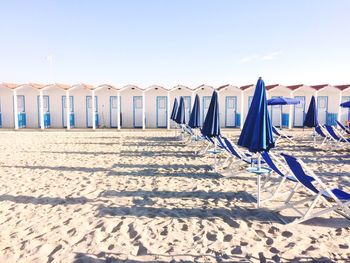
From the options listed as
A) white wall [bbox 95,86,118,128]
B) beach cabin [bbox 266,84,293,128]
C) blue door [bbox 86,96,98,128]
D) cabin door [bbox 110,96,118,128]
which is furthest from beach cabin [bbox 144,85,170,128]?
beach cabin [bbox 266,84,293,128]

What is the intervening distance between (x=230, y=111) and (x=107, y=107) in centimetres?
844

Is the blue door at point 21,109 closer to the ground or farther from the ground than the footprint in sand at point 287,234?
farther from the ground

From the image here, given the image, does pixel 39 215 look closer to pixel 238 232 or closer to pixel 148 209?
pixel 148 209

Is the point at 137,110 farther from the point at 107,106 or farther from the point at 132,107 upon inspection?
the point at 107,106

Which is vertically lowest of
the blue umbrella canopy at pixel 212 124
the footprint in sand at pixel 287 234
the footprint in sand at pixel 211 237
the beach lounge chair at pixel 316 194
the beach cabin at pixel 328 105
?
the footprint in sand at pixel 211 237

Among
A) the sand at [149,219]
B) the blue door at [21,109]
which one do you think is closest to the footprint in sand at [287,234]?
the sand at [149,219]

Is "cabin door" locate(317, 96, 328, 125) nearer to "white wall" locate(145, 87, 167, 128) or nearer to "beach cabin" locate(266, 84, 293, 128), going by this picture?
"beach cabin" locate(266, 84, 293, 128)

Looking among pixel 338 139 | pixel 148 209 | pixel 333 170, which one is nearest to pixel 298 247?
pixel 148 209

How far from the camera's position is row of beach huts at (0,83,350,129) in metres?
18.1

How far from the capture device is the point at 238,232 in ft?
11.1

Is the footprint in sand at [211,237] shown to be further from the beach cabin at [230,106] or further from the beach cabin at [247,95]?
the beach cabin at [230,106]

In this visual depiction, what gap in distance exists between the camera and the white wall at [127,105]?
728 inches

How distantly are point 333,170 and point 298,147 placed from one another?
3.89m

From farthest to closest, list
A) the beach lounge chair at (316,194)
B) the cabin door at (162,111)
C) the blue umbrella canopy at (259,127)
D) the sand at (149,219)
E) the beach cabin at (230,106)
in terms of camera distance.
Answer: the cabin door at (162,111) → the beach cabin at (230,106) → the blue umbrella canopy at (259,127) → the beach lounge chair at (316,194) → the sand at (149,219)
